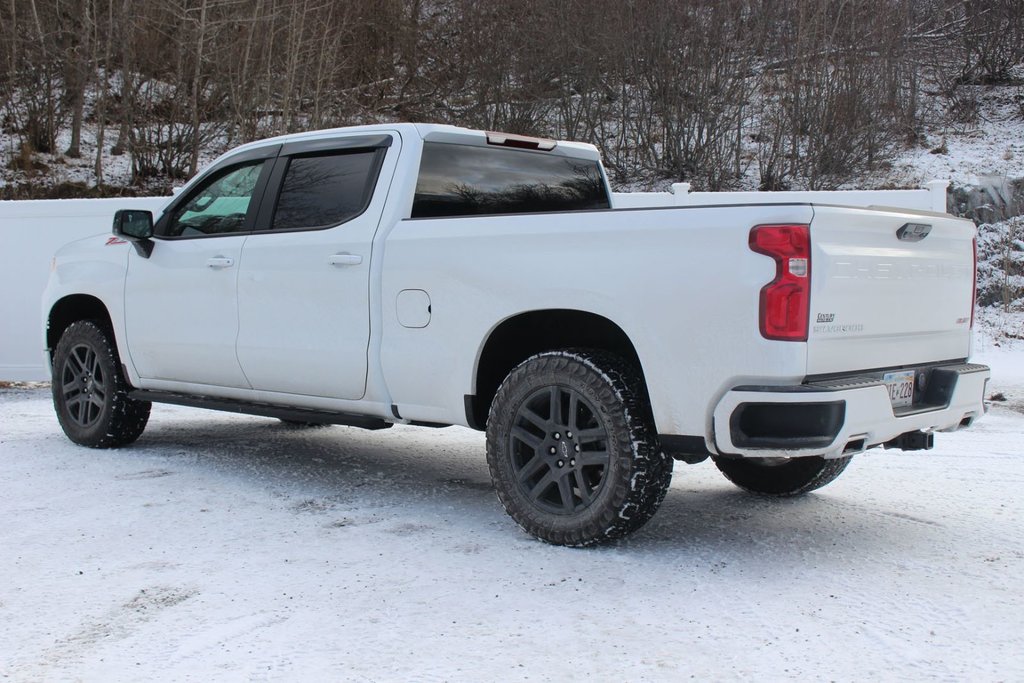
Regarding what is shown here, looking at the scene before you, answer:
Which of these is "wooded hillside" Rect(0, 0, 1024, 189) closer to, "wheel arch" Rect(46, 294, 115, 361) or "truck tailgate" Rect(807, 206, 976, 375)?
"wheel arch" Rect(46, 294, 115, 361)

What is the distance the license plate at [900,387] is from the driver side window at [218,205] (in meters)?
3.70

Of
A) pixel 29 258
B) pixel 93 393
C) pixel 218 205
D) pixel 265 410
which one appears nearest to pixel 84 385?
pixel 93 393

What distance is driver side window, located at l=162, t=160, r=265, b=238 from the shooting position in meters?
6.34

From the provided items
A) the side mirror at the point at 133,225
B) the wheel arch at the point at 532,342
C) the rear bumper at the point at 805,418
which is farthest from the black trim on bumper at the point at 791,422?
the side mirror at the point at 133,225

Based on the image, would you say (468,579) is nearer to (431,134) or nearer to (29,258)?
(431,134)

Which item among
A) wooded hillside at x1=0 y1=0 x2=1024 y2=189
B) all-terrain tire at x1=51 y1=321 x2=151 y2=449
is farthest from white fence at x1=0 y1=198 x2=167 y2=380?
wooded hillside at x1=0 y1=0 x2=1024 y2=189

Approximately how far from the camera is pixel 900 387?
4562 millimetres

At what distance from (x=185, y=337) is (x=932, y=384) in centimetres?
418

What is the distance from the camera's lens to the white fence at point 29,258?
10.3 m

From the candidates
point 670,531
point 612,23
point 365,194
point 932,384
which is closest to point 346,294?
point 365,194

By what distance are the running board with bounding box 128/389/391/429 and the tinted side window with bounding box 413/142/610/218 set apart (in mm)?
1109

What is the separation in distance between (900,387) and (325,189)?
3152 millimetres

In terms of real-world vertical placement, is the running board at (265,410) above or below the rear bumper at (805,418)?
below

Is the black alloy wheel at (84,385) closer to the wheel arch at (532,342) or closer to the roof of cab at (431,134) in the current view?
the roof of cab at (431,134)
